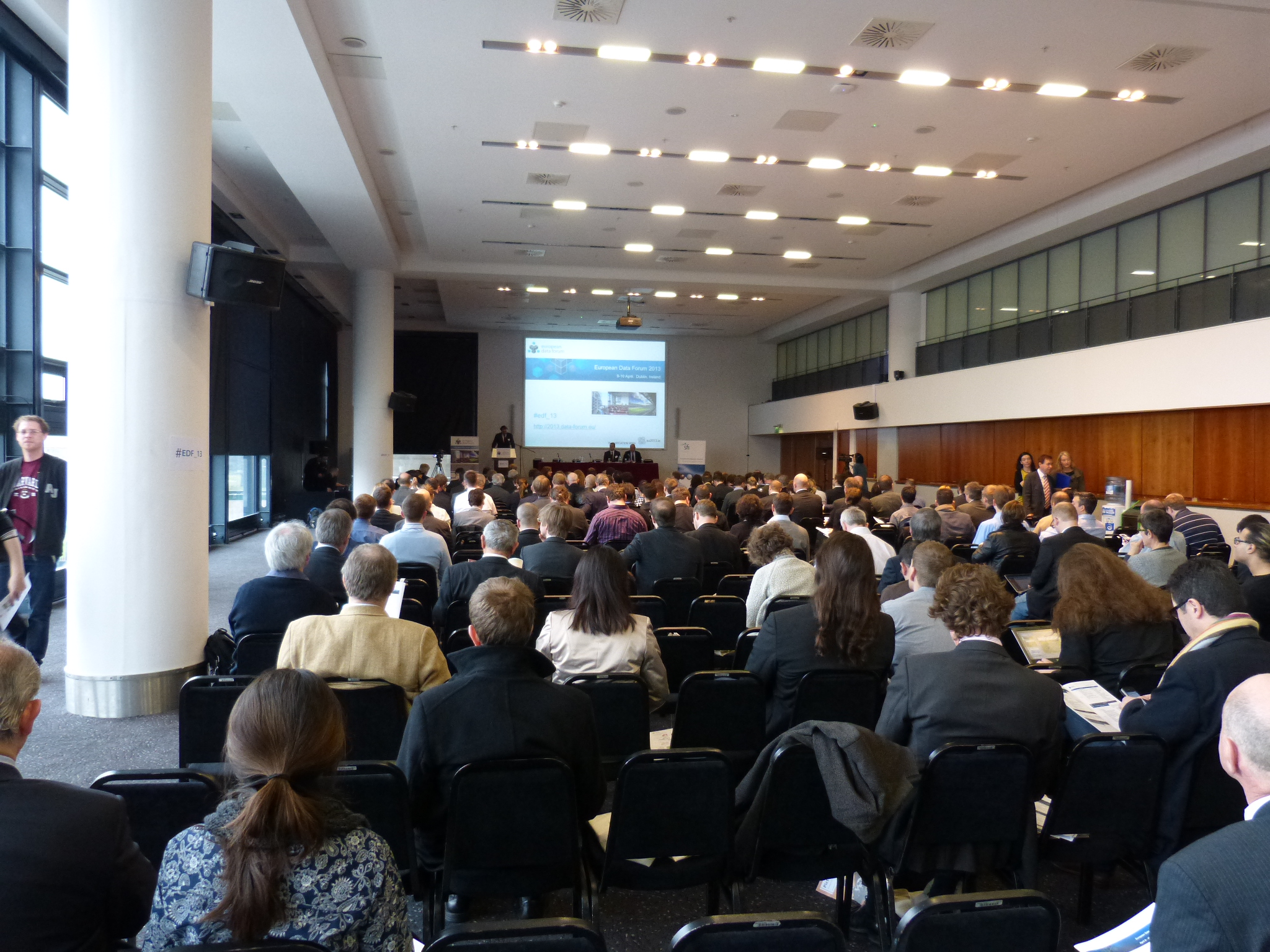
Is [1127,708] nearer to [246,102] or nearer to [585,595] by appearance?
[585,595]

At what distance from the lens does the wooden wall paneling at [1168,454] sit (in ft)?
39.5

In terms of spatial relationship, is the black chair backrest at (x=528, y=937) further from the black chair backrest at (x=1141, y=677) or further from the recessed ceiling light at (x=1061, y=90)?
the recessed ceiling light at (x=1061, y=90)

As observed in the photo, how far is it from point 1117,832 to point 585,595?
6.67ft

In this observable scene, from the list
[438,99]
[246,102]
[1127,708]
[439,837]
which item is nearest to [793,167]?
[438,99]

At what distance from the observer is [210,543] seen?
14117 millimetres

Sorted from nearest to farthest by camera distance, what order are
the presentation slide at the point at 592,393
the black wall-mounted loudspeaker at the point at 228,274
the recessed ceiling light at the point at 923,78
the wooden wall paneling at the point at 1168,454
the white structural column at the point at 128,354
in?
the white structural column at the point at 128,354 → the black wall-mounted loudspeaker at the point at 228,274 → the recessed ceiling light at the point at 923,78 → the wooden wall paneling at the point at 1168,454 → the presentation slide at the point at 592,393

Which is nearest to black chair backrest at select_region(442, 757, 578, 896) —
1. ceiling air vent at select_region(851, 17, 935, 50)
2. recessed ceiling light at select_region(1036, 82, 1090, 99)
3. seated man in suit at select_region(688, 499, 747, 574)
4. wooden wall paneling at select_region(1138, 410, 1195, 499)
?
seated man in suit at select_region(688, 499, 747, 574)

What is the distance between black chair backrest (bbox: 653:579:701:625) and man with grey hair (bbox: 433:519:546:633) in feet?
3.86

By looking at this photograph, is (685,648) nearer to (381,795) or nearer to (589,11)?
(381,795)

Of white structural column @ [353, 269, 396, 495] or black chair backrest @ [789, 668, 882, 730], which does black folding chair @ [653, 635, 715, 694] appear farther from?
white structural column @ [353, 269, 396, 495]

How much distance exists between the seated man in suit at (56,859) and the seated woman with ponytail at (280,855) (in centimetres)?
12

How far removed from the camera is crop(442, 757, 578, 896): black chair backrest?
2309 mm

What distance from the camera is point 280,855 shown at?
4.84ft

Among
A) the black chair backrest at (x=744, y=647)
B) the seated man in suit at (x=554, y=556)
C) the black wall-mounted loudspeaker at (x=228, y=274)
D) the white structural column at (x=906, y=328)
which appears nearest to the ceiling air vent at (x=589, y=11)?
the black wall-mounted loudspeaker at (x=228, y=274)
